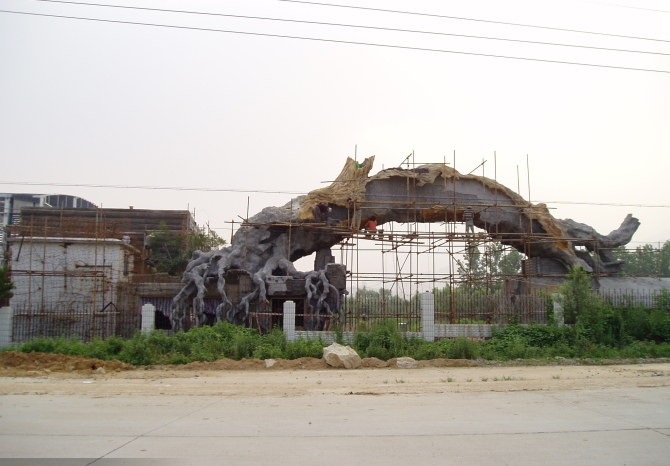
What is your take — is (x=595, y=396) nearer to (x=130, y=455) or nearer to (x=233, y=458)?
(x=233, y=458)

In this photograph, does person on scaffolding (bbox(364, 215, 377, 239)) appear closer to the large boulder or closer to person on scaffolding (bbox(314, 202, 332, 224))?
person on scaffolding (bbox(314, 202, 332, 224))

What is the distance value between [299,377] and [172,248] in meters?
19.0

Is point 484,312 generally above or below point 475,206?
below

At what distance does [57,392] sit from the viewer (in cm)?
1214

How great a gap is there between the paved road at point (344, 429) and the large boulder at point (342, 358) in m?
4.97

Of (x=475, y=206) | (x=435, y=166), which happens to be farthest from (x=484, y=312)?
(x=435, y=166)

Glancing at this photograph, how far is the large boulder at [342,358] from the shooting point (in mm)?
16406

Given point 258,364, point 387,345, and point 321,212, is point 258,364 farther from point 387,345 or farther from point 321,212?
point 321,212

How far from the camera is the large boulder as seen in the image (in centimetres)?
1641

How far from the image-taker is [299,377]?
47.8ft

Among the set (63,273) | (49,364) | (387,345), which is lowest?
(49,364)

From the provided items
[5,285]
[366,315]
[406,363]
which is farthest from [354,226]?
[5,285]

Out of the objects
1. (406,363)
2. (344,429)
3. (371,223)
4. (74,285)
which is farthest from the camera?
(371,223)

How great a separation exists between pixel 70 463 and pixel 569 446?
551 cm
